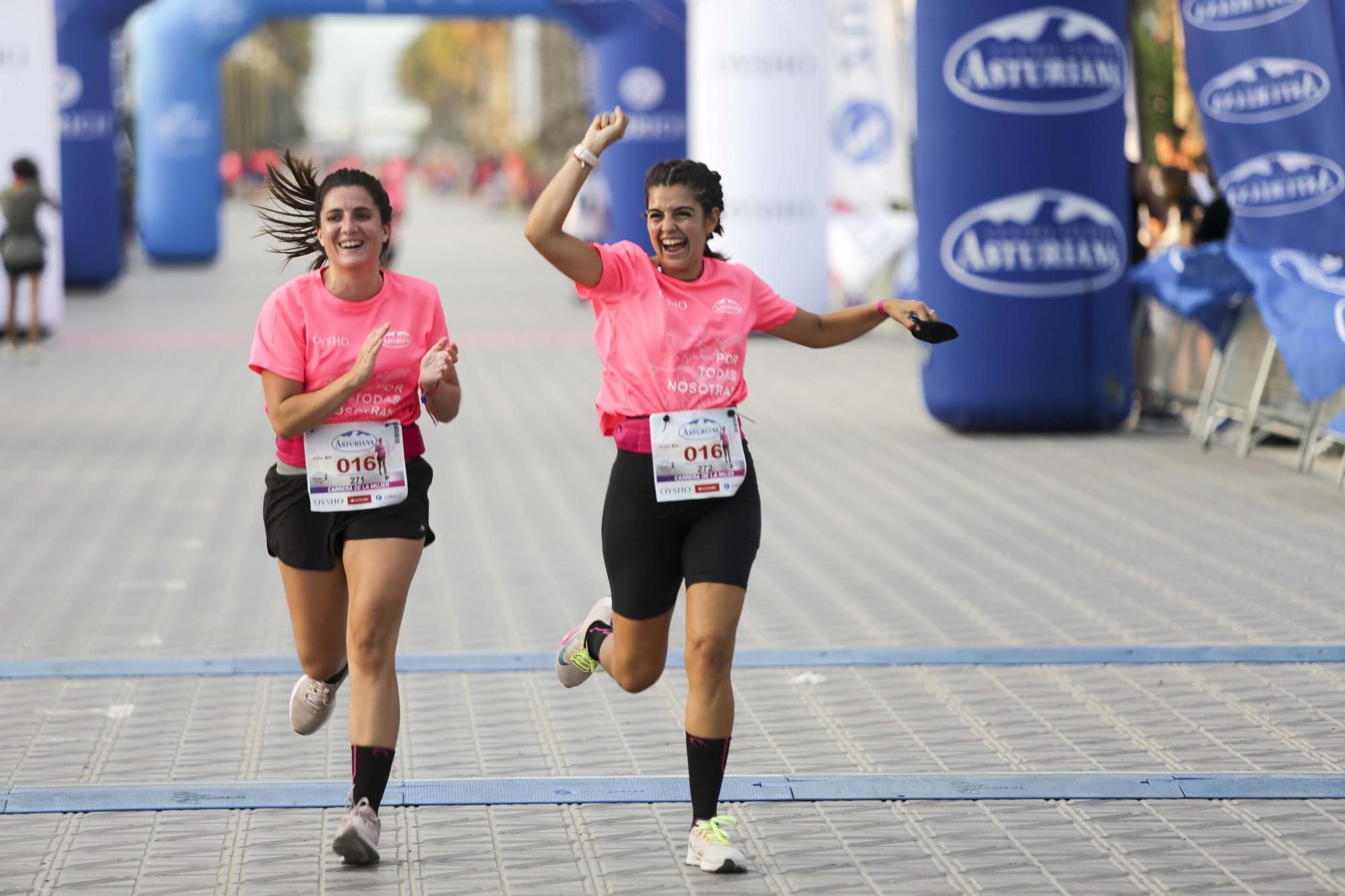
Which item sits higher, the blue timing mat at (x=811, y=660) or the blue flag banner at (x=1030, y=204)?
the blue flag banner at (x=1030, y=204)

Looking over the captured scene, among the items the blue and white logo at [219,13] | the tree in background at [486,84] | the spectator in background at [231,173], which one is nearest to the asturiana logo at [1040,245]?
the blue and white logo at [219,13]

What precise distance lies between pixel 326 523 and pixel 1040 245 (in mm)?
8255

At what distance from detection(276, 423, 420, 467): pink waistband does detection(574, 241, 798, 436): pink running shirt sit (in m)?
0.13

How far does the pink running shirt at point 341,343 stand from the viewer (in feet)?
15.2

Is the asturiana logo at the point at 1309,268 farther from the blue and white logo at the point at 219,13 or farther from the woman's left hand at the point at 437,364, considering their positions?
the blue and white logo at the point at 219,13

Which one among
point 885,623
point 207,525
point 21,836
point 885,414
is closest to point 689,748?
point 21,836

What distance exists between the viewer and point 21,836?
15.8ft

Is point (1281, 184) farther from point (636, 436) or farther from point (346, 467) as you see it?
point (346, 467)

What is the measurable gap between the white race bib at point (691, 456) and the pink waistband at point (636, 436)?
34mm

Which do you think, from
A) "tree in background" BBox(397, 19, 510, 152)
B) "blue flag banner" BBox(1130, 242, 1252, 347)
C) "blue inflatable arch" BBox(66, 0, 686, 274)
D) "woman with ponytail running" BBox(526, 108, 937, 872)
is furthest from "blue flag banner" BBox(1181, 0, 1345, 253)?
"tree in background" BBox(397, 19, 510, 152)

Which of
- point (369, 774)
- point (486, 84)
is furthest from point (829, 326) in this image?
point (486, 84)

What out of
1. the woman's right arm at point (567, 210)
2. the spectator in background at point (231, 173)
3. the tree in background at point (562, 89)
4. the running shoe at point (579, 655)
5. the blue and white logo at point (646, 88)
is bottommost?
the running shoe at point (579, 655)

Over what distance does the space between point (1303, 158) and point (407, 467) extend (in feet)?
25.0

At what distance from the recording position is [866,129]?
22.1 m
